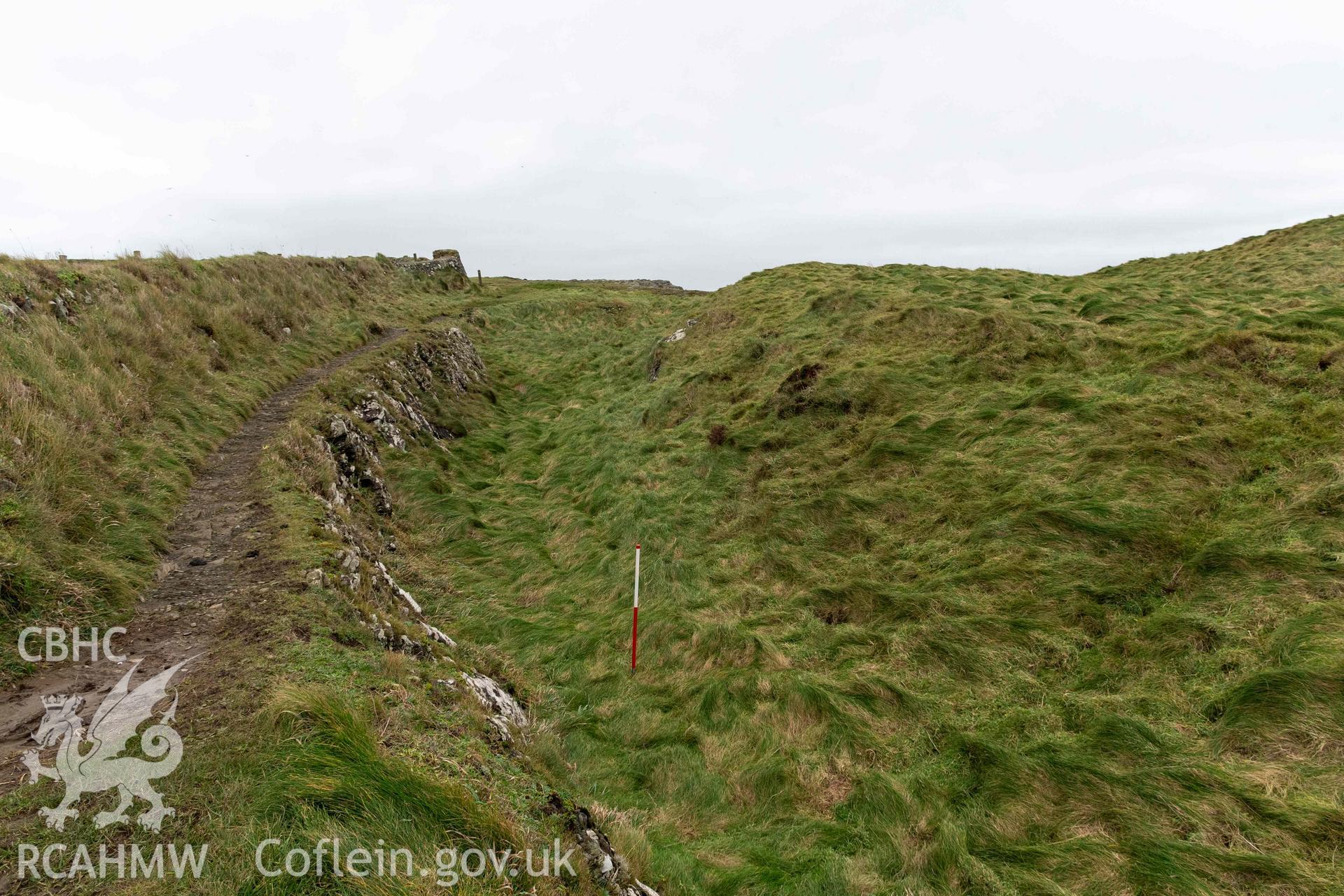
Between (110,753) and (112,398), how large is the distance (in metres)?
10.1

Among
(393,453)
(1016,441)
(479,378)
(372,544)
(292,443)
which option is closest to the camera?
(1016,441)

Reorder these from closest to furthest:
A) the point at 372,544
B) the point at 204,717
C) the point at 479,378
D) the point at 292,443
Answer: the point at 204,717
the point at 372,544
the point at 292,443
the point at 479,378

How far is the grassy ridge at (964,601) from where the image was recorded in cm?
540

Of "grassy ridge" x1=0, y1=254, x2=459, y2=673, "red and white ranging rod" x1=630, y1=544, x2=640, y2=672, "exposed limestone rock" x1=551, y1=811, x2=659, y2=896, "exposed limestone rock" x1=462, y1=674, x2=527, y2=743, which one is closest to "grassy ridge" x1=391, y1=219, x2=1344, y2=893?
"red and white ranging rod" x1=630, y1=544, x2=640, y2=672

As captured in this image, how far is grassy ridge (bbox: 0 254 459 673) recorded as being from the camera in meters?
7.01

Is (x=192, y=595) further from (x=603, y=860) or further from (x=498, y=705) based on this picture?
(x=603, y=860)

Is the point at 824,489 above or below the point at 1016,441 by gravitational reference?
below

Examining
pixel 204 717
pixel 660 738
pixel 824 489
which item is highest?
pixel 824 489

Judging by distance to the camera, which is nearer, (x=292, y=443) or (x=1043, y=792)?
(x=1043, y=792)

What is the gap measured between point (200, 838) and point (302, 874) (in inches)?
35.8

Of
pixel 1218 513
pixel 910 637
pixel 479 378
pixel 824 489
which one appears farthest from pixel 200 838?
pixel 479 378

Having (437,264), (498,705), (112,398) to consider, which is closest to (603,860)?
(498,705)

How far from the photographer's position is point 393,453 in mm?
16219

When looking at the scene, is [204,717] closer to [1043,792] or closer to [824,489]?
[1043,792]
